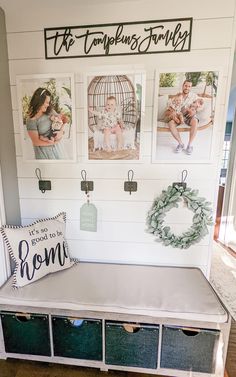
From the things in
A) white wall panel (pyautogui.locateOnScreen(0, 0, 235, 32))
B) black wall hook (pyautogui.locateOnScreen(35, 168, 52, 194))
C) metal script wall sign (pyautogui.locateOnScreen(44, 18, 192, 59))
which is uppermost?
white wall panel (pyautogui.locateOnScreen(0, 0, 235, 32))

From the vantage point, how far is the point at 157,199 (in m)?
1.39

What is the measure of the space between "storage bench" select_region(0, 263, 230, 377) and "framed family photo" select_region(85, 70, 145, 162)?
0.85 m

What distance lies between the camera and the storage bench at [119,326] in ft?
3.51

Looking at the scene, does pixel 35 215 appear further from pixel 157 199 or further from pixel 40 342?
pixel 157 199

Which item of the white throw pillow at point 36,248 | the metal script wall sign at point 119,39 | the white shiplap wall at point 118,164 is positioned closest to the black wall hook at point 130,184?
the white shiplap wall at point 118,164

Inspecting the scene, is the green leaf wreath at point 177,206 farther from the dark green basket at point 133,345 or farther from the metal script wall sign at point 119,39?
the metal script wall sign at point 119,39

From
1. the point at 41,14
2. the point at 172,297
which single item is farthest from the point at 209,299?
the point at 41,14

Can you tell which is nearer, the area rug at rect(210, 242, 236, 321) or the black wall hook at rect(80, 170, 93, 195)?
the black wall hook at rect(80, 170, 93, 195)

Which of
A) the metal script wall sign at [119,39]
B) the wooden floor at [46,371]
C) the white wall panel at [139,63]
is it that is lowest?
the wooden floor at [46,371]

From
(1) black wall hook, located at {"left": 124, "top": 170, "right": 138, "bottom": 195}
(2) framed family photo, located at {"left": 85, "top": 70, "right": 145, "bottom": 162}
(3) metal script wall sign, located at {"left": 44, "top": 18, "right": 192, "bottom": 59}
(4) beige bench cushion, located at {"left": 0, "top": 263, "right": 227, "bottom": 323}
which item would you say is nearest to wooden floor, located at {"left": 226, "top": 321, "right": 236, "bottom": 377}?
(4) beige bench cushion, located at {"left": 0, "top": 263, "right": 227, "bottom": 323}

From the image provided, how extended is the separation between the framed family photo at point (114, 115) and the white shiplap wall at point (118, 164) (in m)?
0.05

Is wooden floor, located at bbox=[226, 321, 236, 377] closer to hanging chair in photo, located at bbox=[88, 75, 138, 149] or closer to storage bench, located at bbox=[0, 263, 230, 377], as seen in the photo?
storage bench, located at bbox=[0, 263, 230, 377]

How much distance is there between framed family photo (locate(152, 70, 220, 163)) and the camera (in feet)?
4.00

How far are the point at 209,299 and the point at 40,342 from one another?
3.33 ft
